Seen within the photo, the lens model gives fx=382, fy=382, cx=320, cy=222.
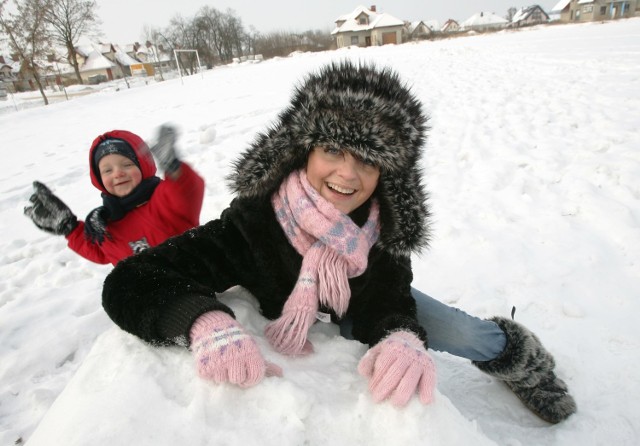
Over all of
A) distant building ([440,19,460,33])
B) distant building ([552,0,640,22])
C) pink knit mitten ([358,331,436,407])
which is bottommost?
pink knit mitten ([358,331,436,407])

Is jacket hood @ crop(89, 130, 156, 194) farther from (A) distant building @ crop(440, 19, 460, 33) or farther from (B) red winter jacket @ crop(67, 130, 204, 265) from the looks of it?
(A) distant building @ crop(440, 19, 460, 33)

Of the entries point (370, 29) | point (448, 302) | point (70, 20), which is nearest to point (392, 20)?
point (370, 29)

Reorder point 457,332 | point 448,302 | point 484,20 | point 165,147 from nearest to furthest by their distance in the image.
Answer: point 165,147 < point 457,332 < point 448,302 < point 484,20

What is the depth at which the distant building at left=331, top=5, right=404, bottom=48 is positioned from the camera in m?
45.2

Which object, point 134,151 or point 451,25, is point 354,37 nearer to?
point 451,25

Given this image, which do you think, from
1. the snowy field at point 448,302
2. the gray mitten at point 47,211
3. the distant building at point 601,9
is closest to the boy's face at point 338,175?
the snowy field at point 448,302

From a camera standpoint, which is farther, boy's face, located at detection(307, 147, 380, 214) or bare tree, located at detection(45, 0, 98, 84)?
bare tree, located at detection(45, 0, 98, 84)

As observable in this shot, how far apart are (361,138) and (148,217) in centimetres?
126

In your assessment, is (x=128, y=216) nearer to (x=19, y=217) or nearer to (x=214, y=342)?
(x=214, y=342)

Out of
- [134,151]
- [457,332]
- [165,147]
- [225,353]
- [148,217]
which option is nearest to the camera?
[225,353]

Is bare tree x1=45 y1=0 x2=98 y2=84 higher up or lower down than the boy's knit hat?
higher up

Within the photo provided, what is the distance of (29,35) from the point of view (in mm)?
18719

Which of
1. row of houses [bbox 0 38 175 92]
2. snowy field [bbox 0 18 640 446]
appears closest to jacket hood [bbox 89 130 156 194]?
snowy field [bbox 0 18 640 446]

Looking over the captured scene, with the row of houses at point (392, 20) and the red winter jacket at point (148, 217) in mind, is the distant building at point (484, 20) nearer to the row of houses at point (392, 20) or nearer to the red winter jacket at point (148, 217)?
the row of houses at point (392, 20)
